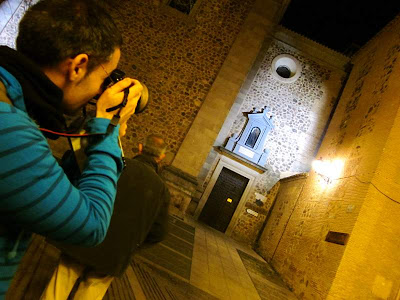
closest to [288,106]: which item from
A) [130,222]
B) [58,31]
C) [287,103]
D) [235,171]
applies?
[287,103]

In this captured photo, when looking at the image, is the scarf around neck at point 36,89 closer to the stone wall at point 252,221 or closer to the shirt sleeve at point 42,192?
the shirt sleeve at point 42,192

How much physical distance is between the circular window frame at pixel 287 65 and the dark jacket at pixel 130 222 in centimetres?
1044

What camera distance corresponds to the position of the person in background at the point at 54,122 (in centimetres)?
55

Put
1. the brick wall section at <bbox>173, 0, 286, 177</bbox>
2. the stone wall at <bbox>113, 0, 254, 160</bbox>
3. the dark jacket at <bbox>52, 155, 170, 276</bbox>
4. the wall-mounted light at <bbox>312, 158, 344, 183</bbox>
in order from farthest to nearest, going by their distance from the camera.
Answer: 1. the stone wall at <bbox>113, 0, 254, 160</bbox>
2. the brick wall section at <bbox>173, 0, 286, 177</bbox>
3. the wall-mounted light at <bbox>312, 158, 344, 183</bbox>
4. the dark jacket at <bbox>52, 155, 170, 276</bbox>

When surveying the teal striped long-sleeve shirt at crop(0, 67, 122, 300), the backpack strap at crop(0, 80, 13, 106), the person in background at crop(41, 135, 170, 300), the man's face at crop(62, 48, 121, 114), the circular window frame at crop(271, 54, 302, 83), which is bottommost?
the person in background at crop(41, 135, 170, 300)

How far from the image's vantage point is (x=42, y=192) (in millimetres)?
564

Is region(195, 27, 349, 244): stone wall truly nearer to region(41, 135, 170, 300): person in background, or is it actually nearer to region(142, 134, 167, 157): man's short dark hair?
region(142, 134, 167, 157): man's short dark hair

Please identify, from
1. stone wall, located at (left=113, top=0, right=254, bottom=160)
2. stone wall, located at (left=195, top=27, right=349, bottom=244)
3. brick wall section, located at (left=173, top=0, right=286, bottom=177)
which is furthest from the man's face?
stone wall, located at (left=195, top=27, right=349, bottom=244)

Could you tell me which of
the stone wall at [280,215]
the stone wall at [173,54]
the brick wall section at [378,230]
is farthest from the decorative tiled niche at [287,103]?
the brick wall section at [378,230]

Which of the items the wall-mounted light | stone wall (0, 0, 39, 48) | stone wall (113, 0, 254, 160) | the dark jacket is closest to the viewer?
the dark jacket

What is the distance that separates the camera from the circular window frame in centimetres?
1109

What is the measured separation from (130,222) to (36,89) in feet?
3.84

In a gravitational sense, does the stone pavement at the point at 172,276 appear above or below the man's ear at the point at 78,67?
below

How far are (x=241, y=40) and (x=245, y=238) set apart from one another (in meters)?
7.01
